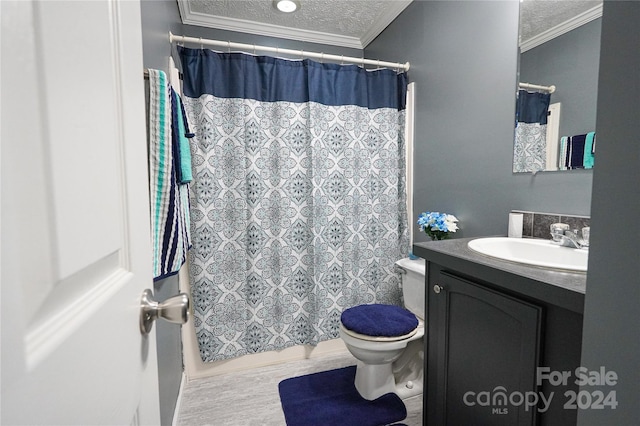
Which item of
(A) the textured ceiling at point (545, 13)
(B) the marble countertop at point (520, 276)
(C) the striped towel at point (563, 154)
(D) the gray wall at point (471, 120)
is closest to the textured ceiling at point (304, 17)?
(D) the gray wall at point (471, 120)

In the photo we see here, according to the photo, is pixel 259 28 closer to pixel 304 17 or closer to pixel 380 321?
pixel 304 17

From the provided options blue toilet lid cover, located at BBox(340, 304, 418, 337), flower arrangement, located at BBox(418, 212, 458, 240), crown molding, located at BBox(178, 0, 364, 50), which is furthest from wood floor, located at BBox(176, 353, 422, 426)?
crown molding, located at BBox(178, 0, 364, 50)

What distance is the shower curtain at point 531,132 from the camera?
1279mm

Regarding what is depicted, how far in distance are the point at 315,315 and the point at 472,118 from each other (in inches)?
61.4

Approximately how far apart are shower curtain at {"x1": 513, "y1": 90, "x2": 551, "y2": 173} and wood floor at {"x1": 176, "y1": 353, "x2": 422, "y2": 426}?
1376 millimetres

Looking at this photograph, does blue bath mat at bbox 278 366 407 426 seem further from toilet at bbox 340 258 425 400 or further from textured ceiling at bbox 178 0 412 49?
textured ceiling at bbox 178 0 412 49

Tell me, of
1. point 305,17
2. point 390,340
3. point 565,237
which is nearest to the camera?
point 565,237

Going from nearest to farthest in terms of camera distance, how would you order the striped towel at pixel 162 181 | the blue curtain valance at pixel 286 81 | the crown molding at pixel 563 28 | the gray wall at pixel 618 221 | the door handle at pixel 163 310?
→ the gray wall at pixel 618 221
the door handle at pixel 163 310
the striped towel at pixel 162 181
the crown molding at pixel 563 28
the blue curtain valance at pixel 286 81

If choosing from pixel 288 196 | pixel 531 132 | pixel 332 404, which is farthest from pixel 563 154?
pixel 332 404

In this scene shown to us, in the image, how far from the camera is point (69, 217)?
29 centimetres

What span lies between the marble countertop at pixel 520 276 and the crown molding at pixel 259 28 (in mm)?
2117

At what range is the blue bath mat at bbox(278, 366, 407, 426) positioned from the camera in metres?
1.52

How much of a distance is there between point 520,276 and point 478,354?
1.14 feet

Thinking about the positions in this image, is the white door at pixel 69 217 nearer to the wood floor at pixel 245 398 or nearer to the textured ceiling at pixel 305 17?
the wood floor at pixel 245 398
